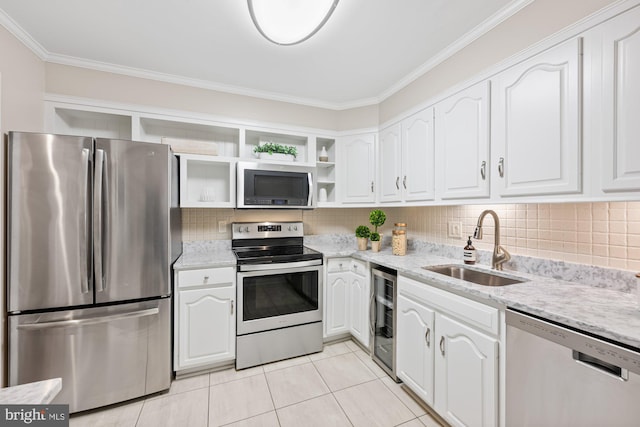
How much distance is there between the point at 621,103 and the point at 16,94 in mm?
3233

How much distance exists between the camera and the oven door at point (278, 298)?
2.17 metres

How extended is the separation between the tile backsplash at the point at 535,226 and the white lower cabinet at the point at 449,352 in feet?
2.21

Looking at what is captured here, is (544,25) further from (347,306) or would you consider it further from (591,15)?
(347,306)

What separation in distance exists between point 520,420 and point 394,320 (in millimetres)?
893

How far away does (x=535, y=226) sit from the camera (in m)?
1.68

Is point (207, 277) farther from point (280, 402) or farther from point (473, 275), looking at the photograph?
point (473, 275)

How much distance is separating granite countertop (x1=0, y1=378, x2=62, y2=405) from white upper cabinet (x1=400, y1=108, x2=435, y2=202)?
6.96 ft

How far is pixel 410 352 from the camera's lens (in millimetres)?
1822

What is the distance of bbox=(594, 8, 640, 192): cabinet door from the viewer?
1041 mm

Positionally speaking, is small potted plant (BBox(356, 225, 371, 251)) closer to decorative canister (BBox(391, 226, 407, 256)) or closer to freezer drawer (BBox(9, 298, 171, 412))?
decorative canister (BBox(391, 226, 407, 256))

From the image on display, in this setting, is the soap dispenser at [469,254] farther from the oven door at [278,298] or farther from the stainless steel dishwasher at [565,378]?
the oven door at [278,298]

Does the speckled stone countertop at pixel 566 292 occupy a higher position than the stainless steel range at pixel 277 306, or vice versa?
the speckled stone countertop at pixel 566 292

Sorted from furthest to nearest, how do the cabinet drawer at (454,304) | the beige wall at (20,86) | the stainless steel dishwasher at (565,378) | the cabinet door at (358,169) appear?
the cabinet door at (358,169), the beige wall at (20,86), the cabinet drawer at (454,304), the stainless steel dishwasher at (565,378)

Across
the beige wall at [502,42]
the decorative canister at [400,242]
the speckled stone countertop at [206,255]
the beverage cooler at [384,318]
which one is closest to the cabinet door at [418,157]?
the beige wall at [502,42]
